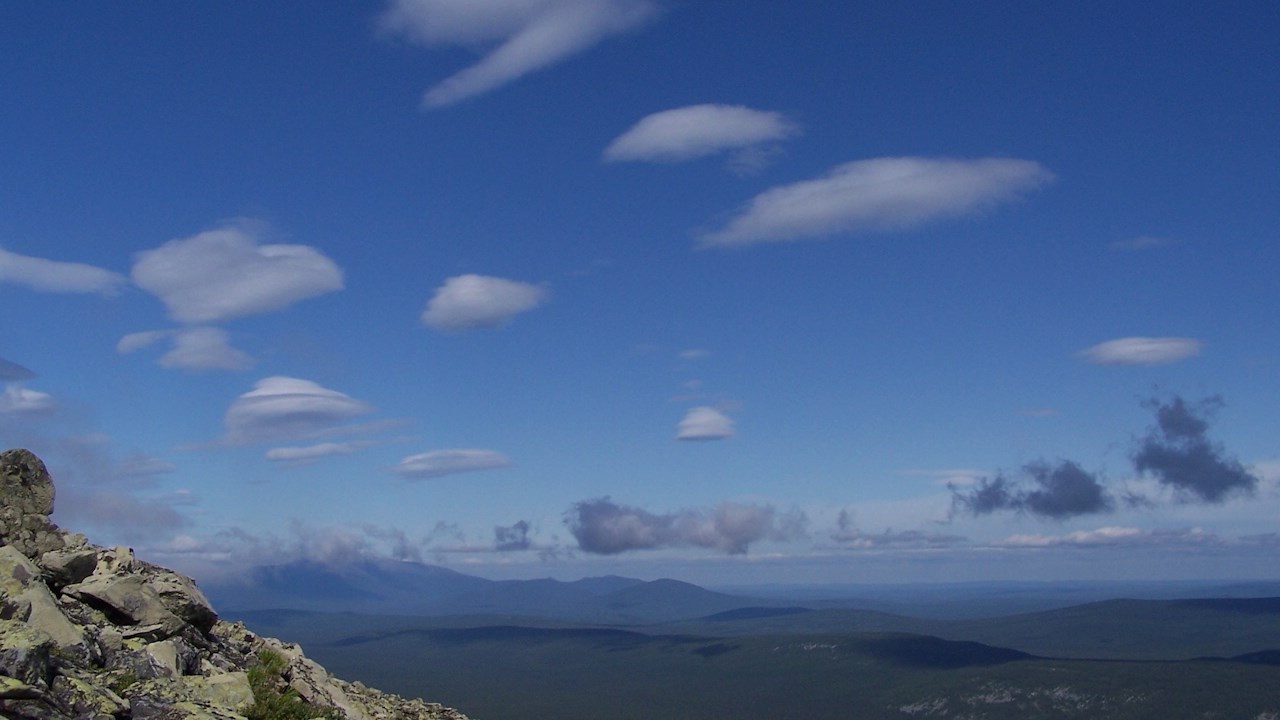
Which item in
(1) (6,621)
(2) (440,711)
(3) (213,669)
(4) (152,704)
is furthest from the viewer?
(2) (440,711)

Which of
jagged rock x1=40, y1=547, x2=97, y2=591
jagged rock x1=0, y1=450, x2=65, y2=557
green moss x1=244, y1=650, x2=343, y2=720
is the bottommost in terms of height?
green moss x1=244, y1=650, x2=343, y2=720

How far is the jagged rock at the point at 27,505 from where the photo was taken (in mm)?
33938

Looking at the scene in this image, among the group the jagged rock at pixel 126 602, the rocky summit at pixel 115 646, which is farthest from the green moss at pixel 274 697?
the jagged rock at pixel 126 602

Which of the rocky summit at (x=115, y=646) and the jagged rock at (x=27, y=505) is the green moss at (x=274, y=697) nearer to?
the rocky summit at (x=115, y=646)

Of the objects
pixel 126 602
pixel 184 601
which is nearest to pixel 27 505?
pixel 126 602

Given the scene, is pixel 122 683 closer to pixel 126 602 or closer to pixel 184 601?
pixel 126 602

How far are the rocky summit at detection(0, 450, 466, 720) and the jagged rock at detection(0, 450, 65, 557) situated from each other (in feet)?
0.13

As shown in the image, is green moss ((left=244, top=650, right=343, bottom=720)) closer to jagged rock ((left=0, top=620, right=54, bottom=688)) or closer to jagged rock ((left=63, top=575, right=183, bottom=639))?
jagged rock ((left=63, top=575, right=183, bottom=639))

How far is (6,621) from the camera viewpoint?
2359 cm

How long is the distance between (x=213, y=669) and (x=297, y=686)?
14.6ft

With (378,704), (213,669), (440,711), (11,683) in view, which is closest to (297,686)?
(213,669)

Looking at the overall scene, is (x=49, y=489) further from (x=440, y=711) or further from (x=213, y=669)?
(x=440, y=711)

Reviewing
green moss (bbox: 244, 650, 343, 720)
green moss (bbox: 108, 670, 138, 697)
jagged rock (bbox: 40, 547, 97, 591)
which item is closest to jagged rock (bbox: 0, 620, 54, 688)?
green moss (bbox: 108, 670, 138, 697)

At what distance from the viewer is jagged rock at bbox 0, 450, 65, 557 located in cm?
3394
